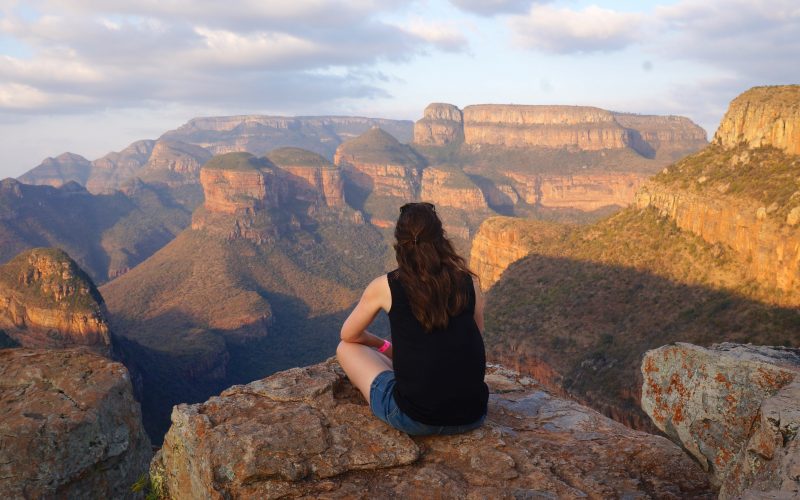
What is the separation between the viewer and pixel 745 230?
1292 inches

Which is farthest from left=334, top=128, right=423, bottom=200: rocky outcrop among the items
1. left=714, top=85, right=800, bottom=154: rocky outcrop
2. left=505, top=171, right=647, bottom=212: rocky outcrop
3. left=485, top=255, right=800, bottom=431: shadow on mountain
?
left=714, top=85, right=800, bottom=154: rocky outcrop

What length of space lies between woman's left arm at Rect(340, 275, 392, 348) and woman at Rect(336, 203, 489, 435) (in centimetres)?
1

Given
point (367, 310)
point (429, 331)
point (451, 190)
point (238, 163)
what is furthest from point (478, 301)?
point (451, 190)

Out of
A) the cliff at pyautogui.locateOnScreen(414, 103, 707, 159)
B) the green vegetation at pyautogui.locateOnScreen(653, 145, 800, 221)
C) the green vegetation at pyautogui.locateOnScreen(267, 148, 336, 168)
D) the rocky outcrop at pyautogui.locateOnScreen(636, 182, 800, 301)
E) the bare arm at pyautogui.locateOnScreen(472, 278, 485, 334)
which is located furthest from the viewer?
the cliff at pyautogui.locateOnScreen(414, 103, 707, 159)

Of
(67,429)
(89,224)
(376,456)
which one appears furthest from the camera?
(89,224)

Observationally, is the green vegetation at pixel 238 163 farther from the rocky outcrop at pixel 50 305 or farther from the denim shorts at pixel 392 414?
the denim shorts at pixel 392 414

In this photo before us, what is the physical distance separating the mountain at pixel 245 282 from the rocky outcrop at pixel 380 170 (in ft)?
69.9

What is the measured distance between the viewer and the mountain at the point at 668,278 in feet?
96.3

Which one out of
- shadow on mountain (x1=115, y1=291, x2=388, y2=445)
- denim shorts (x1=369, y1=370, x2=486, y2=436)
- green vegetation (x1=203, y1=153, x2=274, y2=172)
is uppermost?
green vegetation (x1=203, y1=153, x2=274, y2=172)

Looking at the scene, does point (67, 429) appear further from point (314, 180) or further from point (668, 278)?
point (314, 180)

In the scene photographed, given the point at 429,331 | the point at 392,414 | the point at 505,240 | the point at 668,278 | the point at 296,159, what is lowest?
the point at 505,240

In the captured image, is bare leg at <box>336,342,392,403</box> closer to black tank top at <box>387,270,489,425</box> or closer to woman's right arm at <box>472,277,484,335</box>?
black tank top at <box>387,270,489,425</box>

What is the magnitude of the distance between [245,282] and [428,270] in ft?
330

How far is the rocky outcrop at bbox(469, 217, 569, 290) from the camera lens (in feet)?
185
